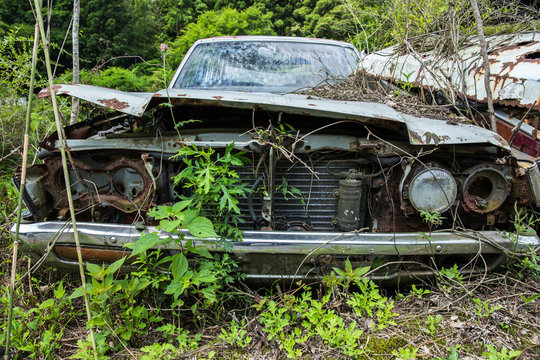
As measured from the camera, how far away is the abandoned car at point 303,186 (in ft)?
5.45

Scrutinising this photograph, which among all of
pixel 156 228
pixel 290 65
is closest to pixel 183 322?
pixel 156 228

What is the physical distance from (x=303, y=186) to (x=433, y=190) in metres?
0.66

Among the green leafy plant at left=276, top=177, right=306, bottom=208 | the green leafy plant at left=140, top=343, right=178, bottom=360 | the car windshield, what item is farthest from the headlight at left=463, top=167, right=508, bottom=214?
the green leafy plant at left=140, top=343, right=178, bottom=360

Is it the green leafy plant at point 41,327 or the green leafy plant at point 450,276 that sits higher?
the green leafy plant at point 450,276

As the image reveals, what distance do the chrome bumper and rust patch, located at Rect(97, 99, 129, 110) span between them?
22.4 inches

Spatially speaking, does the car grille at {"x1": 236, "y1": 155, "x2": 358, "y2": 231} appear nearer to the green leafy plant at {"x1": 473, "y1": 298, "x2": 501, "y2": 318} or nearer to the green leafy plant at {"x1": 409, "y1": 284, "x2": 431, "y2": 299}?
the green leafy plant at {"x1": 409, "y1": 284, "x2": 431, "y2": 299}

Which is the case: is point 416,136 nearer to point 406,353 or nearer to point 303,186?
point 303,186

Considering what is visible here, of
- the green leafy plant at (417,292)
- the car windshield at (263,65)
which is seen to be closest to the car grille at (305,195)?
the green leafy plant at (417,292)

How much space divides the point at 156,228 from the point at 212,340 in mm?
606

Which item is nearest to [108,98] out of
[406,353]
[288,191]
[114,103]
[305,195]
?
[114,103]

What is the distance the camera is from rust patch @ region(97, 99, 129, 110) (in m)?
1.61

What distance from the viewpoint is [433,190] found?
171 centimetres

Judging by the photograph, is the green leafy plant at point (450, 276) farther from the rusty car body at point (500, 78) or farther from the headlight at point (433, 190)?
the rusty car body at point (500, 78)

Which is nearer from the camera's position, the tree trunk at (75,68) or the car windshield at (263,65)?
the car windshield at (263,65)
